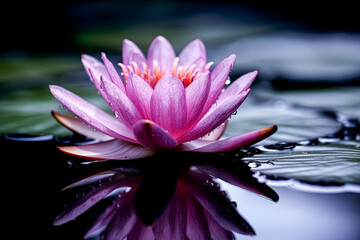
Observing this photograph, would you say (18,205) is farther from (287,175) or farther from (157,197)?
(287,175)

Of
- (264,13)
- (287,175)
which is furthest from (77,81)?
(264,13)

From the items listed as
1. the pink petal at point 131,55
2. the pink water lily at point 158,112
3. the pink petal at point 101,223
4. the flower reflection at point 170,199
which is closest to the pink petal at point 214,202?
the flower reflection at point 170,199

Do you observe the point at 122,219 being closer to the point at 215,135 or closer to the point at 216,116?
the point at 216,116

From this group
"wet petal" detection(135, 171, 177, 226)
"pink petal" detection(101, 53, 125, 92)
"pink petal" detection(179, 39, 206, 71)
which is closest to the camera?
"wet petal" detection(135, 171, 177, 226)

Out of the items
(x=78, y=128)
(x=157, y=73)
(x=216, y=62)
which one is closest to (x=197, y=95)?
(x=157, y=73)

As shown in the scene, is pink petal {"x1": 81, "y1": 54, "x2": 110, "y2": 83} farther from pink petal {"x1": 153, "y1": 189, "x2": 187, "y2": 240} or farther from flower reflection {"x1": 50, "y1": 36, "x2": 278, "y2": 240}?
pink petal {"x1": 153, "y1": 189, "x2": 187, "y2": 240}

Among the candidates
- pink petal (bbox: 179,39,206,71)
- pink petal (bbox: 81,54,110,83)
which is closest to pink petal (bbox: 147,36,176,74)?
pink petal (bbox: 179,39,206,71)
